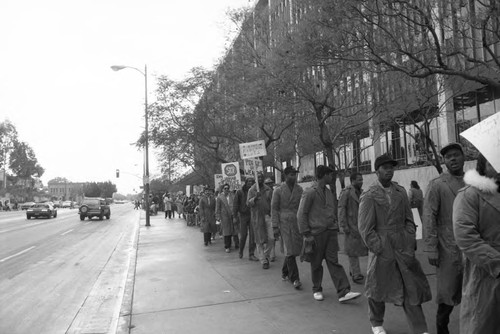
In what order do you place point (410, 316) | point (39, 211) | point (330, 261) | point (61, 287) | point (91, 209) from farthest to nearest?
point (39, 211) → point (91, 209) → point (61, 287) → point (330, 261) → point (410, 316)

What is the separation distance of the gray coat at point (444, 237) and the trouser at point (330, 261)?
1688mm

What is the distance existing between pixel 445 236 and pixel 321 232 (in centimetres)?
193

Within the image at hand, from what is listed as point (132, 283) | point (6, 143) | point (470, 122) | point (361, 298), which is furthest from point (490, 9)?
point (6, 143)

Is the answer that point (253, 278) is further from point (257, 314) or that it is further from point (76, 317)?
point (76, 317)

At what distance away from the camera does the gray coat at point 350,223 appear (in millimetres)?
6777

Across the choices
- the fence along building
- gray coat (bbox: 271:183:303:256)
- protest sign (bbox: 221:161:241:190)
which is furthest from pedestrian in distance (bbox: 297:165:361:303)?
protest sign (bbox: 221:161:241:190)

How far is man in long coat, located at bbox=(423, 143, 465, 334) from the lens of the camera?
13.1ft

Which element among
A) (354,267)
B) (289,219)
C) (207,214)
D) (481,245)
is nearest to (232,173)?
(207,214)

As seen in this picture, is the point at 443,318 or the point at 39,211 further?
the point at 39,211

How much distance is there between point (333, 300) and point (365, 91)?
9.17m

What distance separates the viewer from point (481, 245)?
268 centimetres

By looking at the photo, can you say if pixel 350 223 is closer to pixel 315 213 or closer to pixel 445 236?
pixel 315 213

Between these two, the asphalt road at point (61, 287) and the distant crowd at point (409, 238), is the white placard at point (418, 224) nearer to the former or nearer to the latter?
the distant crowd at point (409, 238)

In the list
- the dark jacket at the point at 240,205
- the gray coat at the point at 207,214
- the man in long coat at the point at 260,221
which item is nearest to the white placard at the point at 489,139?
the man in long coat at the point at 260,221
